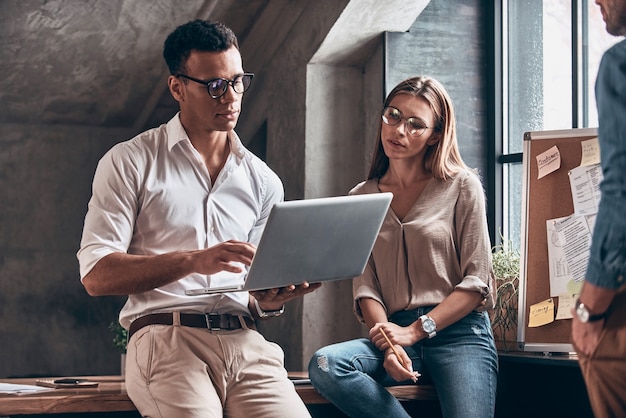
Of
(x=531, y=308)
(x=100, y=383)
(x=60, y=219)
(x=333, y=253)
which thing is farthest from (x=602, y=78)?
(x=60, y=219)

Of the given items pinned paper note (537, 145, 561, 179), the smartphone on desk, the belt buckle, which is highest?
pinned paper note (537, 145, 561, 179)

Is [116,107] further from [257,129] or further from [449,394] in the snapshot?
[449,394]

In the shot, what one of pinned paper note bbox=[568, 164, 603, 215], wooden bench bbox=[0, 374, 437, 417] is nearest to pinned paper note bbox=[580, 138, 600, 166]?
pinned paper note bbox=[568, 164, 603, 215]

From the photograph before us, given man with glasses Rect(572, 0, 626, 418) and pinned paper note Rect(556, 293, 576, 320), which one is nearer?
man with glasses Rect(572, 0, 626, 418)

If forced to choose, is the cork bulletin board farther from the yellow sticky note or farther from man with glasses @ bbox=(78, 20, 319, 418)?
man with glasses @ bbox=(78, 20, 319, 418)

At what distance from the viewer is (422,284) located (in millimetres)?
3033

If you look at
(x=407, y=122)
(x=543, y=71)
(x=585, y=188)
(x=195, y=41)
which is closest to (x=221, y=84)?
(x=195, y=41)

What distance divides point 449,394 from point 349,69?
99.5 inches

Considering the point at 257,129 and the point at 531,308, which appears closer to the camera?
the point at 531,308

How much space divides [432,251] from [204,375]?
948mm

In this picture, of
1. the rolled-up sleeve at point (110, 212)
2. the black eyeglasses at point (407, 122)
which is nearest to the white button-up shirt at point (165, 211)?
the rolled-up sleeve at point (110, 212)

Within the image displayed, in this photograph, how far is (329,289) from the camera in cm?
496

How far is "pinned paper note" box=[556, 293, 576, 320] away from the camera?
3.20 meters

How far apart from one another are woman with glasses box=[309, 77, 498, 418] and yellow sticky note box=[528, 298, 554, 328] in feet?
0.93
